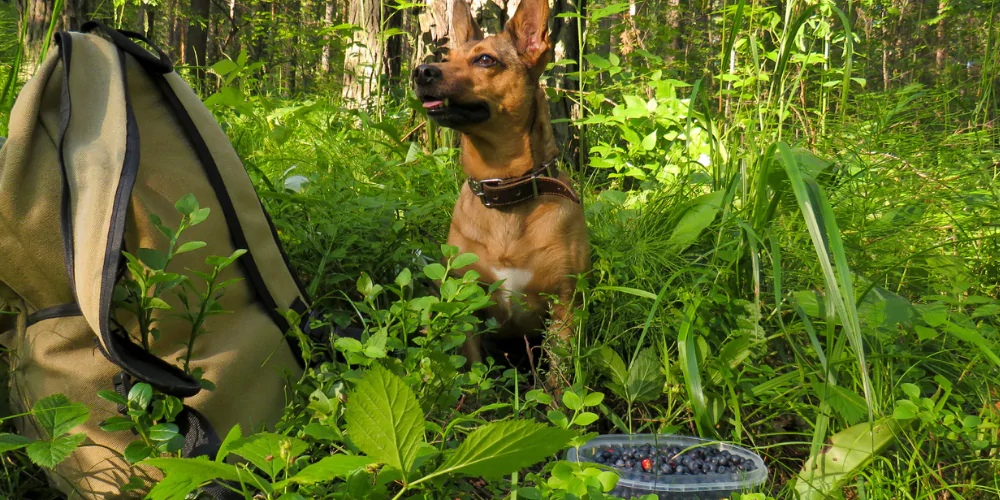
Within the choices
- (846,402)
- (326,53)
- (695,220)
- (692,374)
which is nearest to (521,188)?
(695,220)

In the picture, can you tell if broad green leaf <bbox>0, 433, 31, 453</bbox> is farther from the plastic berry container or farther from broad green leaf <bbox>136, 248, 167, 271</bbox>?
the plastic berry container

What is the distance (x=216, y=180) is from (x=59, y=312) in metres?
0.45

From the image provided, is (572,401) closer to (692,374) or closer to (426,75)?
(692,374)

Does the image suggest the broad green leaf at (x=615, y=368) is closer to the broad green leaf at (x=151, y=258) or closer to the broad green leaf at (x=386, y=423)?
the broad green leaf at (x=386, y=423)

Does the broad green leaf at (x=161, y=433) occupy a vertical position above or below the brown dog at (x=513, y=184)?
below

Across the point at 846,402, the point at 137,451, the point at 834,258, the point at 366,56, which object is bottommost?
Answer: the point at 846,402

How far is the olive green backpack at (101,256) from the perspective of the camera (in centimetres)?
133

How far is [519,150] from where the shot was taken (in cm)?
239

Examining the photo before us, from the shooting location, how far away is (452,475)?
111 centimetres

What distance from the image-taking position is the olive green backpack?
1335 millimetres

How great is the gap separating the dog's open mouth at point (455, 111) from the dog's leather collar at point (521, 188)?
0.21 meters

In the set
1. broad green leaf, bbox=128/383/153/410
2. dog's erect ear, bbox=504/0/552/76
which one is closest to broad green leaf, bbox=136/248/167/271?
broad green leaf, bbox=128/383/153/410

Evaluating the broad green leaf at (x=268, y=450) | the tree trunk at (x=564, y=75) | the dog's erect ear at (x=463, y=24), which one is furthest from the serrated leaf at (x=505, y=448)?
the tree trunk at (x=564, y=75)

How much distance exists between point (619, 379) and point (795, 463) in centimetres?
52
